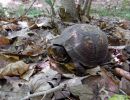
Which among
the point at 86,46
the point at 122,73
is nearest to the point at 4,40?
the point at 86,46

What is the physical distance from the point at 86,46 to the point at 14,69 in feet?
1.61

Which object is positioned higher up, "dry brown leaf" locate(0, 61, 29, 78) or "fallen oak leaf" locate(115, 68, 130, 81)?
"dry brown leaf" locate(0, 61, 29, 78)

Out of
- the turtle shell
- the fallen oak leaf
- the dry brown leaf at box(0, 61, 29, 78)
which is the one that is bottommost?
the fallen oak leaf

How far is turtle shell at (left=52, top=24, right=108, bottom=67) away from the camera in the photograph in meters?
2.02

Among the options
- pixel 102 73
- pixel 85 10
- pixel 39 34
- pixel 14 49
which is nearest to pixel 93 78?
pixel 102 73

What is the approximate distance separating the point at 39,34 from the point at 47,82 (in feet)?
3.63

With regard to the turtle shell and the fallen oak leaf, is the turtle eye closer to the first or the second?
the turtle shell

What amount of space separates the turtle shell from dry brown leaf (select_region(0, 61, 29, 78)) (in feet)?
1.04

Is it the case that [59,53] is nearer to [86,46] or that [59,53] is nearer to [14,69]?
[86,46]

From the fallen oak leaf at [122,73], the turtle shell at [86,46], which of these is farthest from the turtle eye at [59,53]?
the fallen oak leaf at [122,73]

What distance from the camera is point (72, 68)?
2.03 meters

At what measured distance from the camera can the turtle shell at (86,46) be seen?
2018mm

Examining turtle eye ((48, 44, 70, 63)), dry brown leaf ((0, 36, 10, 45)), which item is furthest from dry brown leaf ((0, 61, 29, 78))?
dry brown leaf ((0, 36, 10, 45))

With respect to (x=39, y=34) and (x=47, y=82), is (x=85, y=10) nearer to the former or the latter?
(x=39, y=34)
